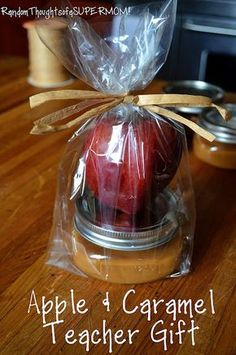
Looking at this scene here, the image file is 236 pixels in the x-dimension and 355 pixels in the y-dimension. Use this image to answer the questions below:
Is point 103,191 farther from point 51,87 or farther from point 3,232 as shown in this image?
point 51,87

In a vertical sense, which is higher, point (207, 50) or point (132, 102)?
point (132, 102)

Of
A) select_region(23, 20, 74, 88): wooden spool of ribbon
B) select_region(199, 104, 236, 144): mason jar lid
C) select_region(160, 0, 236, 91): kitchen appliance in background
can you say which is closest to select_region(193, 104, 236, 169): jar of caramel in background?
select_region(199, 104, 236, 144): mason jar lid

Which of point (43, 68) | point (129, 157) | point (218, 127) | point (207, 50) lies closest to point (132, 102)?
point (129, 157)

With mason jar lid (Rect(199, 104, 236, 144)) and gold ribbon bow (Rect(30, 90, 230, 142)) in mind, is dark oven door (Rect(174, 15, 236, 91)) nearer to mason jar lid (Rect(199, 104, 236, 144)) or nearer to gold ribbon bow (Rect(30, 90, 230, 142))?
mason jar lid (Rect(199, 104, 236, 144))

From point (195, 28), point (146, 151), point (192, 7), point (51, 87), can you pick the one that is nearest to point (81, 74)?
point (146, 151)

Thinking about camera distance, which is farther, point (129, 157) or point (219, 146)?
point (219, 146)

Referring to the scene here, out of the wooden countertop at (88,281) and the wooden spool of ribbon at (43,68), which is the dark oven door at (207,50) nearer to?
the wooden spool of ribbon at (43,68)

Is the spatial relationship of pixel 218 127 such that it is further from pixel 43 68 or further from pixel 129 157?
pixel 43 68
